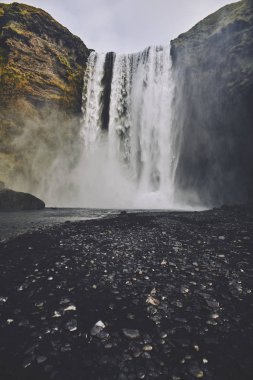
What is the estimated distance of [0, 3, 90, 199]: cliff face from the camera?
107ft

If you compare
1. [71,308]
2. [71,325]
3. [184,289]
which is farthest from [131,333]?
[184,289]

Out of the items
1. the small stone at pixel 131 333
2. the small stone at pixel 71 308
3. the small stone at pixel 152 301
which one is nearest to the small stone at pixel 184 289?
the small stone at pixel 152 301

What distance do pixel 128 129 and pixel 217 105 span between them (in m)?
12.9

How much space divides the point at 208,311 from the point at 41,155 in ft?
112

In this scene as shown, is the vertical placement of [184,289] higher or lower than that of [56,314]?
higher

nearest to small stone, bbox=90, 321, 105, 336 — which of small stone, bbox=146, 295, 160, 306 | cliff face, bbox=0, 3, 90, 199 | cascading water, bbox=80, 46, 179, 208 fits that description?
small stone, bbox=146, 295, 160, 306

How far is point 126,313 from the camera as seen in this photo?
4312 mm

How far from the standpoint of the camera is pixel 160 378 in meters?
2.90

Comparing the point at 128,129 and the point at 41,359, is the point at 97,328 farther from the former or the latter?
the point at 128,129

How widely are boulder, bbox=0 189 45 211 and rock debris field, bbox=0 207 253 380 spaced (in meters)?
15.9

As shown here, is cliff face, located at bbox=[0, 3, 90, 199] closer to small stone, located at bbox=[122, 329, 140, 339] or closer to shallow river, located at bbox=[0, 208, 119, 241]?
shallow river, located at bbox=[0, 208, 119, 241]

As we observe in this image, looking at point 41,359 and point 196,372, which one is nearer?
point 196,372

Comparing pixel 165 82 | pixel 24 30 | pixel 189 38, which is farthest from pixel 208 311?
pixel 24 30

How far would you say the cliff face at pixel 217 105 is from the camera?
28891 mm
